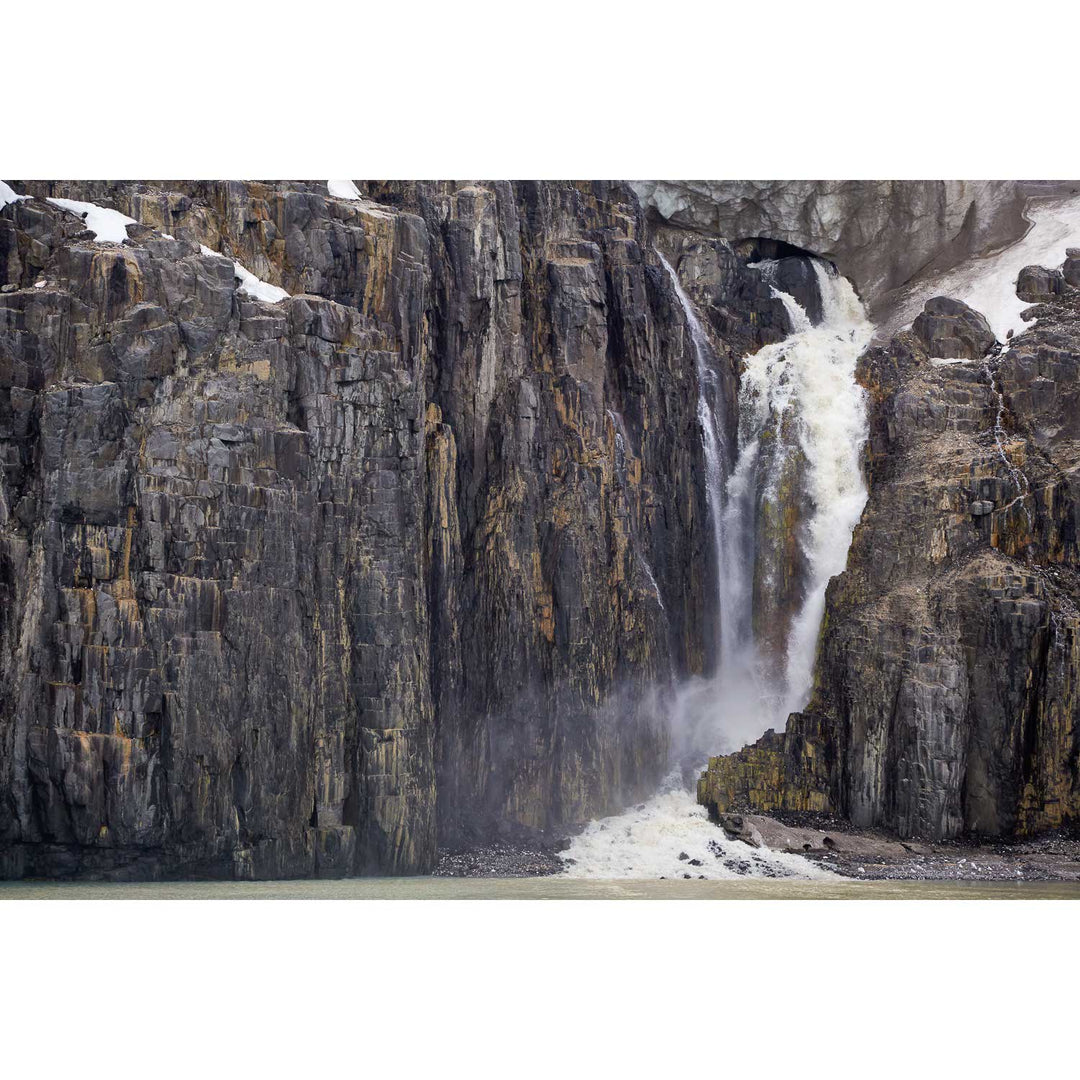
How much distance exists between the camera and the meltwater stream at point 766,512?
1717 centimetres

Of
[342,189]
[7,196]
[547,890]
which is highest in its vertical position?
[342,189]

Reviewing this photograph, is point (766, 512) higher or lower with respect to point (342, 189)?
lower

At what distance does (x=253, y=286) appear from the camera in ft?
52.7

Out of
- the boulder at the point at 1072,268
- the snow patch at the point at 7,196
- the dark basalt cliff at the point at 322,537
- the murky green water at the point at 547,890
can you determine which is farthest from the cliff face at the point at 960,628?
the snow patch at the point at 7,196

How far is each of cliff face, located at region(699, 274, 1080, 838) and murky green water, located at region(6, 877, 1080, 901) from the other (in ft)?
4.12

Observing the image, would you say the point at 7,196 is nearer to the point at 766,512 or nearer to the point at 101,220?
the point at 101,220

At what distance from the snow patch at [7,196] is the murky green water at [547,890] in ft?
25.0

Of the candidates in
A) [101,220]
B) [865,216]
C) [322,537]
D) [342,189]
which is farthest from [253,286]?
[865,216]

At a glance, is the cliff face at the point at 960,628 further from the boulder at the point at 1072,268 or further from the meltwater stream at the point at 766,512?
the meltwater stream at the point at 766,512

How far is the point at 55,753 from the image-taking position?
14.8 m

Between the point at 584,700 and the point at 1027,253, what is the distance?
8.01 m

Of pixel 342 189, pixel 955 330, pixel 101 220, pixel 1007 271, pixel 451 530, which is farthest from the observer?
pixel 955 330

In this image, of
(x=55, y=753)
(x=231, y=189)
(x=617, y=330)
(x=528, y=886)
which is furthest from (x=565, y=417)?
(x=55, y=753)

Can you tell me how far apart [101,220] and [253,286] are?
1.85 m
